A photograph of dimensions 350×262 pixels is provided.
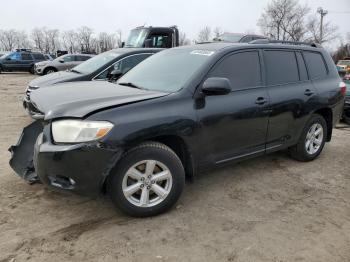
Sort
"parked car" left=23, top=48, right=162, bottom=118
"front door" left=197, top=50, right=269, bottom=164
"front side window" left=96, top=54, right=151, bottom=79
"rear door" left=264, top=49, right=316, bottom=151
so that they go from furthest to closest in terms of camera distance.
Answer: "front side window" left=96, top=54, right=151, bottom=79 → "parked car" left=23, top=48, right=162, bottom=118 → "rear door" left=264, top=49, right=316, bottom=151 → "front door" left=197, top=50, right=269, bottom=164

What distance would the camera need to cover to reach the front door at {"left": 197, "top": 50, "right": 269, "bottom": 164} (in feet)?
12.9

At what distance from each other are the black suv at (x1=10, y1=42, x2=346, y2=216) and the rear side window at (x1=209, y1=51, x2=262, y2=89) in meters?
0.01

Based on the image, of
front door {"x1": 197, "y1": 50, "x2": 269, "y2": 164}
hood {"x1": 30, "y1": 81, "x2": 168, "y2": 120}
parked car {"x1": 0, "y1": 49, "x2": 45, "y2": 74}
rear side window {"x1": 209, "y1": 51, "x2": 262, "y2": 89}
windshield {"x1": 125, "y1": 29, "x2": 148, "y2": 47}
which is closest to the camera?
hood {"x1": 30, "y1": 81, "x2": 168, "y2": 120}

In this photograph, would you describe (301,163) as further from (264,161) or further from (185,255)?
(185,255)

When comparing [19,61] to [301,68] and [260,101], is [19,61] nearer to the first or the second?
[301,68]

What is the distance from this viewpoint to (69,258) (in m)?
2.93

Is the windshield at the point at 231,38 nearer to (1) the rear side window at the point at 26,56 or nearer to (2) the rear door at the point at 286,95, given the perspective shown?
(2) the rear door at the point at 286,95

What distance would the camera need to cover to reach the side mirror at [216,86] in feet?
12.2

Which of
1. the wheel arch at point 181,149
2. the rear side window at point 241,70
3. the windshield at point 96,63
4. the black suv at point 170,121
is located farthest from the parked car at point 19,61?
the wheel arch at point 181,149

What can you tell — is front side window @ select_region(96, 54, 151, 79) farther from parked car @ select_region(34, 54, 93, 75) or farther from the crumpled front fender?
parked car @ select_region(34, 54, 93, 75)

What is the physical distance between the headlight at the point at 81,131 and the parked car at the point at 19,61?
25.5 metres

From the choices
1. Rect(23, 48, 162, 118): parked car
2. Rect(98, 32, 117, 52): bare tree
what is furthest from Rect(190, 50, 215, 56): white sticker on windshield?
Rect(98, 32, 117, 52): bare tree

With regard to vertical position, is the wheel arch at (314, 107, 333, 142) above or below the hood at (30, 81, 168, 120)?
below

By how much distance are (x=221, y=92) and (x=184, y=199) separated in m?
1.23
